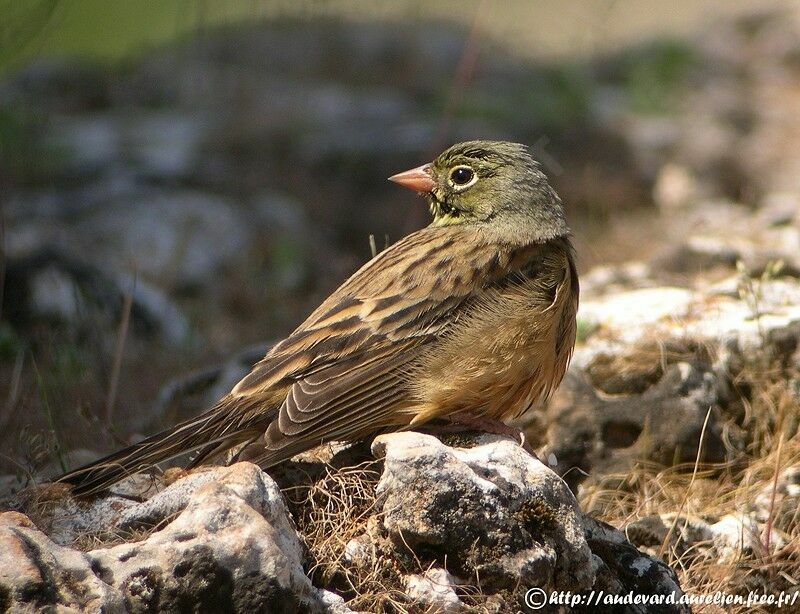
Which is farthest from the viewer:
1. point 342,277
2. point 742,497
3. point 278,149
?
point 278,149

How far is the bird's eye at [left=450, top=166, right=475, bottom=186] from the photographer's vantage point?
564 cm

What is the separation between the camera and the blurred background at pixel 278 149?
768cm

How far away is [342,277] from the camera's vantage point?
31.5ft

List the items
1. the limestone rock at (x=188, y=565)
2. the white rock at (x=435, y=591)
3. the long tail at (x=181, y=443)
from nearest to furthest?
1. the limestone rock at (x=188, y=565)
2. the white rock at (x=435, y=591)
3. the long tail at (x=181, y=443)

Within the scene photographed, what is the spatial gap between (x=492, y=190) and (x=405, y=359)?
1176 millimetres

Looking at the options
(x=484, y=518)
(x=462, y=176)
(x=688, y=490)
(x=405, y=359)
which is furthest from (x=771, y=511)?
(x=462, y=176)

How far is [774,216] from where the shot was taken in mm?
9180

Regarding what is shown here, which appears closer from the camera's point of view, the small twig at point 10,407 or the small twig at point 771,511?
the small twig at point 771,511

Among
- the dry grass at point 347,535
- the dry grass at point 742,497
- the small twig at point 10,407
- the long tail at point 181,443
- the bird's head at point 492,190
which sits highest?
the bird's head at point 492,190

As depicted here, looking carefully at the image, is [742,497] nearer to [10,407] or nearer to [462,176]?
[462,176]

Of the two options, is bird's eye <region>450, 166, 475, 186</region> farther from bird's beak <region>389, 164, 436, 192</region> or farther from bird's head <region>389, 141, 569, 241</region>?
bird's beak <region>389, 164, 436, 192</region>

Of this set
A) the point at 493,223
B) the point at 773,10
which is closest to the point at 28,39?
the point at 493,223

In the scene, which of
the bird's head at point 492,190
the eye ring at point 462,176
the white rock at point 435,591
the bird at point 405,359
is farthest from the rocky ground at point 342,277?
the eye ring at point 462,176

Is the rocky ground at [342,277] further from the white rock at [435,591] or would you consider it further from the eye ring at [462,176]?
the eye ring at [462,176]
